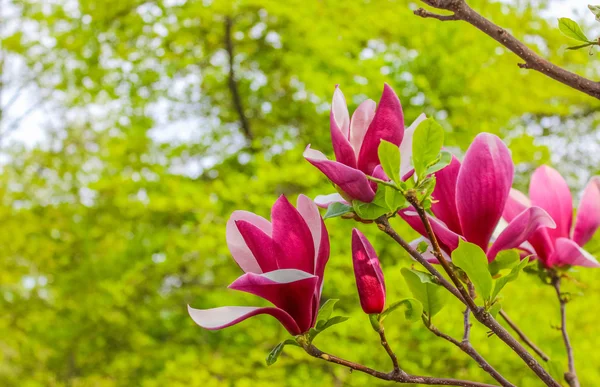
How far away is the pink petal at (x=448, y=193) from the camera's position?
0.45 metres

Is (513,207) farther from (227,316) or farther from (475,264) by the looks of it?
(227,316)

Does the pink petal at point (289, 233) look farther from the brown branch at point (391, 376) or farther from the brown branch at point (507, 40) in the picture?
the brown branch at point (507, 40)

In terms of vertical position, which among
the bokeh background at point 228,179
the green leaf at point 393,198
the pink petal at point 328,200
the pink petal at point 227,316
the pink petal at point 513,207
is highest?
the green leaf at point 393,198

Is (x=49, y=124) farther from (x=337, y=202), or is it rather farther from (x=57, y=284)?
(x=337, y=202)

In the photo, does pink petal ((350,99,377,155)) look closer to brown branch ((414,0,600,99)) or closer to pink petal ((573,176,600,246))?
brown branch ((414,0,600,99))

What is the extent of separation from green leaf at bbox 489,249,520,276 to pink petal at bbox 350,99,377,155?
0.14m

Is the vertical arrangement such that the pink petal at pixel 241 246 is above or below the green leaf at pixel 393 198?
below

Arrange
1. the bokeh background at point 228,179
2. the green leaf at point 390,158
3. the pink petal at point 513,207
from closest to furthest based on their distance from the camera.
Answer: the green leaf at point 390,158 → the pink petal at point 513,207 → the bokeh background at point 228,179

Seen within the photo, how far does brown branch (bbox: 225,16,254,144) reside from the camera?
2662mm

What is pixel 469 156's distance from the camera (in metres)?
0.42

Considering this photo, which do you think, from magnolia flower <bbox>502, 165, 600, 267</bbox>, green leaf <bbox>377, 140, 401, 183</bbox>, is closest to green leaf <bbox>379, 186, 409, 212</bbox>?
green leaf <bbox>377, 140, 401, 183</bbox>

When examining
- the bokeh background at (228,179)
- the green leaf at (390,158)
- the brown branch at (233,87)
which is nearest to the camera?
the green leaf at (390,158)

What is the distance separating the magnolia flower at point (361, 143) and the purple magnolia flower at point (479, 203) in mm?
47

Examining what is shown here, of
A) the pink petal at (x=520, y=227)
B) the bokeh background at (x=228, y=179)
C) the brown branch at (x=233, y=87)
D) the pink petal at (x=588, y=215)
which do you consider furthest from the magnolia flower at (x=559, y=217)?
the brown branch at (x=233, y=87)
